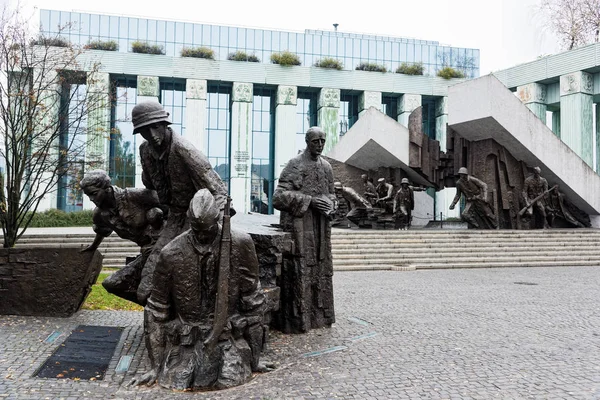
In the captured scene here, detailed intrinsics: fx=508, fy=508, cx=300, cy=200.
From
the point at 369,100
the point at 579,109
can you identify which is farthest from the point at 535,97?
the point at 369,100

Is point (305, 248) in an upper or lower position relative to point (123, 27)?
lower

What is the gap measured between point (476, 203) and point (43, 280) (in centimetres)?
1521

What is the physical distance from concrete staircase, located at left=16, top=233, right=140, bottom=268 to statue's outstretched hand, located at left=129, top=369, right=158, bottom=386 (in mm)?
9637

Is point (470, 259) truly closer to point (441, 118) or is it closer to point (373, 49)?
point (441, 118)

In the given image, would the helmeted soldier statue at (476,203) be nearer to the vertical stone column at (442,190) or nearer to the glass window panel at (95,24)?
the vertical stone column at (442,190)

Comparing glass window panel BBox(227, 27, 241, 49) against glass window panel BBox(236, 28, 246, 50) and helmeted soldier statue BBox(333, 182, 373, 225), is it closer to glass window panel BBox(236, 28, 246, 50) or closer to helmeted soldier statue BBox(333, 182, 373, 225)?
glass window panel BBox(236, 28, 246, 50)

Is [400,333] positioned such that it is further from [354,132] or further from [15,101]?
[354,132]

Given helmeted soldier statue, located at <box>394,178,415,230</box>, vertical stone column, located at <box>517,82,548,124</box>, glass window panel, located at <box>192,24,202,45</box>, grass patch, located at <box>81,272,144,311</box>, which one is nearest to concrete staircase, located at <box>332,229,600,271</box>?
helmeted soldier statue, located at <box>394,178,415,230</box>

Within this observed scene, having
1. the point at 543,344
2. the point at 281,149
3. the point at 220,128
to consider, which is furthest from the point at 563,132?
the point at 543,344

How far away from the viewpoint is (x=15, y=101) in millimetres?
9273

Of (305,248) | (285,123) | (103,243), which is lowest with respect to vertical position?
(103,243)

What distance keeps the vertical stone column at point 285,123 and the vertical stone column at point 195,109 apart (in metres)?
5.08

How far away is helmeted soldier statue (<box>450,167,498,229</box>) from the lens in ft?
59.2

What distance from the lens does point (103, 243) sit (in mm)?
13844
